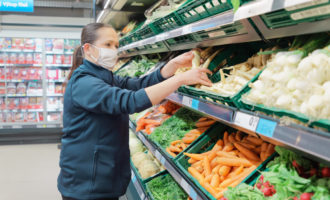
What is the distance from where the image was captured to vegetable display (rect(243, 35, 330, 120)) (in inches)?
39.0

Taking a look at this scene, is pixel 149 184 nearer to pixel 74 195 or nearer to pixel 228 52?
pixel 74 195

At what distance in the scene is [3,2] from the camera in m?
6.19

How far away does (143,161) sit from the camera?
3.25 metres

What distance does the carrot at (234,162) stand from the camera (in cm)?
177

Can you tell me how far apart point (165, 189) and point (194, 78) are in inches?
41.8

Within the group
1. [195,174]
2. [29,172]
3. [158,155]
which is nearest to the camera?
[195,174]

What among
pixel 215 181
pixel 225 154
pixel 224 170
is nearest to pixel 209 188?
pixel 215 181

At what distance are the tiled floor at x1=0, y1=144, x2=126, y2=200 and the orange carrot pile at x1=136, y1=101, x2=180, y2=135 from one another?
3.65 feet

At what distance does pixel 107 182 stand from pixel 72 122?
46 centimetres

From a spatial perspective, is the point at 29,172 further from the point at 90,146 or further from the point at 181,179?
the point at 181,179

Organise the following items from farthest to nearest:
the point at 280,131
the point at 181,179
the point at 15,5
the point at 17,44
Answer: the point at 17,44
the point at 15,5
the point at 181,179
the point at 280,131

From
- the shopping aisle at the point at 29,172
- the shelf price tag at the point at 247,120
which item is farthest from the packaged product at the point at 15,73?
the shelf price tag at the point at 247,120

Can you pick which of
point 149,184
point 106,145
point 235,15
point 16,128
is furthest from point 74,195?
point 16,128

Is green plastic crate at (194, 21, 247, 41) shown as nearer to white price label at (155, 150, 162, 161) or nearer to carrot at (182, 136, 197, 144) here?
carrot at (182, 136, 197, 144)
